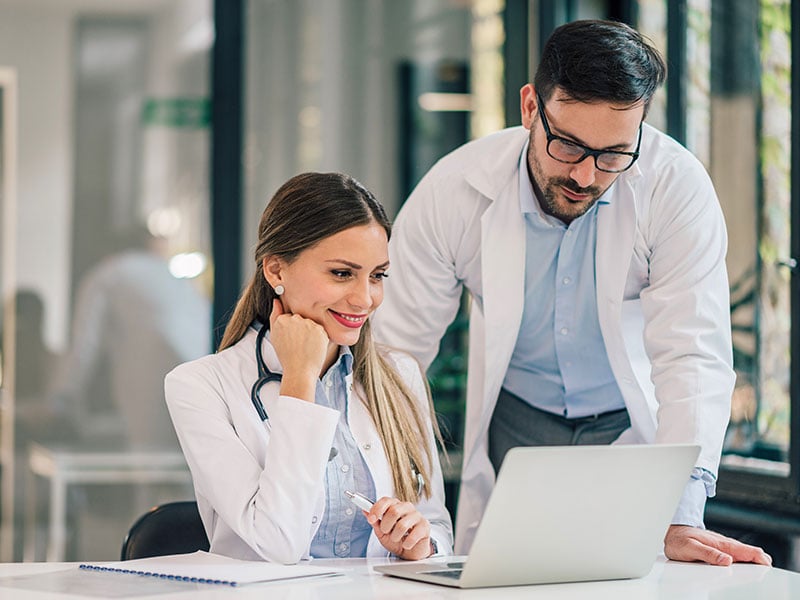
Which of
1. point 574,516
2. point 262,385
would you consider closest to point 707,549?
point 574,516

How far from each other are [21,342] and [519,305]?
6.71 feet

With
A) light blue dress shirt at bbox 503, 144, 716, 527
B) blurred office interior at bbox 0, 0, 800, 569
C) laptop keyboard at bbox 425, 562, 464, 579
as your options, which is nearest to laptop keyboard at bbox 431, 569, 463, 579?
laptop keyboard at bbox 425, 562, 464, 579

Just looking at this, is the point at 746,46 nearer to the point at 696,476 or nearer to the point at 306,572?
the point at 696,476

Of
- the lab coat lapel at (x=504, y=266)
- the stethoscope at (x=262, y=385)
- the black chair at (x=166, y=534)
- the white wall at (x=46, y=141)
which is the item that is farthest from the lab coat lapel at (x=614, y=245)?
the white wall at (x=46, y=141)

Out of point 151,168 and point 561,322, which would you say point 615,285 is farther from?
point 151,168

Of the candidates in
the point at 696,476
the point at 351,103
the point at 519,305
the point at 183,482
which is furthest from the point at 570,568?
the point at 351,103

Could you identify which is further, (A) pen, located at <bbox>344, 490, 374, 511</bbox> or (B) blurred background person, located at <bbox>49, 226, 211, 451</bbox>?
(B) blurred background person, located at <bbox>49, 226, 211, 451</bbox>

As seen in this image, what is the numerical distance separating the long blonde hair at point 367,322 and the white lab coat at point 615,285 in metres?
0.33

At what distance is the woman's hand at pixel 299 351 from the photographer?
5.97 feet

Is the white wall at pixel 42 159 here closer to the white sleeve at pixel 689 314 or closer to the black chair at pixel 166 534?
the black chair at pixel 166 534

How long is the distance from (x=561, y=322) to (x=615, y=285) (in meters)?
0.14

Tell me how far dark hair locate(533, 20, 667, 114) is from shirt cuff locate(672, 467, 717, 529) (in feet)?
2.04

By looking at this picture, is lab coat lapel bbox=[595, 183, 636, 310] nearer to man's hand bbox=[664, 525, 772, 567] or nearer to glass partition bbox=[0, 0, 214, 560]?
man's hand bbox=[664, 525, 772, 567]

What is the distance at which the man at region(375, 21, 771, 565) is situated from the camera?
201 centimetres
